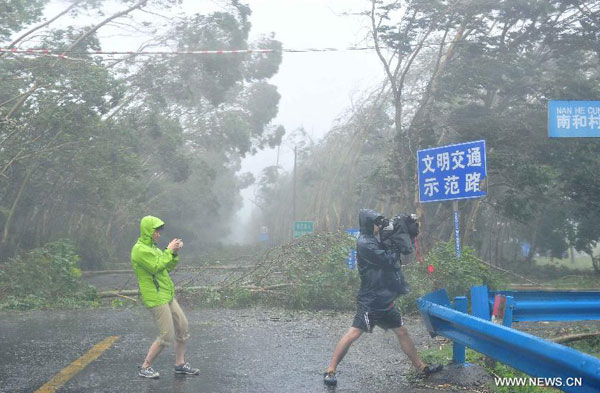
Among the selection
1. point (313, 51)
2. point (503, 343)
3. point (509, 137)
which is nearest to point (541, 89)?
point (509, 137)

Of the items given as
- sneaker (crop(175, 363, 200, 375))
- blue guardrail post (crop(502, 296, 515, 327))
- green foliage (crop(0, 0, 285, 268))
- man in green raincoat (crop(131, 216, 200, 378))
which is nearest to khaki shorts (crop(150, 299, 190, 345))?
man in green raincoat (crop(131, 216, 200, 378))

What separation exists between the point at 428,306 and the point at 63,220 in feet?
95.0

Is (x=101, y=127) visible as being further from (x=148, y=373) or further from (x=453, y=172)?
(x=148, y=373)

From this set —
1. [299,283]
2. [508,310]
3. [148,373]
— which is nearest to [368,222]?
[508,310]

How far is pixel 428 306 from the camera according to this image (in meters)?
5.79

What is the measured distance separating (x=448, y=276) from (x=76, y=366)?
7423mm

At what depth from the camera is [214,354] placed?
723 cm

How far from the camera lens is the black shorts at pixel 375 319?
5.77 m

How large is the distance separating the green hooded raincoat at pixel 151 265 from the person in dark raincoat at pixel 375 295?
179 centimetres

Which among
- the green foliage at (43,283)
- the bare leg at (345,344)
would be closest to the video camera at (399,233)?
the bare leg at (345,344)

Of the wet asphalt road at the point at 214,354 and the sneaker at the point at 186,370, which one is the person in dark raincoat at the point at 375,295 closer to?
the wet asphalt road at the point at 214,354

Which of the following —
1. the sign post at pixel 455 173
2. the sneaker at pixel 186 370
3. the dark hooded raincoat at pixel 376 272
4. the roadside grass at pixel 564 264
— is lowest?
the roadside grass at pixel 564 264

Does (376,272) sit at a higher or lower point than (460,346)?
higher

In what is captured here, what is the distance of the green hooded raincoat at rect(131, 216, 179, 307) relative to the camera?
234 inches
